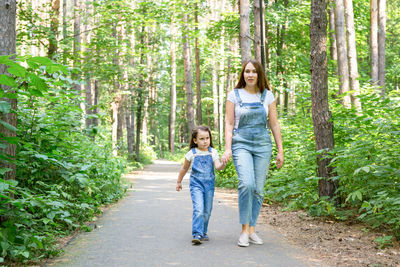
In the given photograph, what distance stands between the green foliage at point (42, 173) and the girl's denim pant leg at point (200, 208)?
1.42m

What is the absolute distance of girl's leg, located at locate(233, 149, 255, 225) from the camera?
4492 mm

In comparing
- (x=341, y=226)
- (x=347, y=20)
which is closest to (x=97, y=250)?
(x=341, y=226)

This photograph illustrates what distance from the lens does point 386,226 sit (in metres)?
4.88

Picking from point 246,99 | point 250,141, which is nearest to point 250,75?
point 246,99

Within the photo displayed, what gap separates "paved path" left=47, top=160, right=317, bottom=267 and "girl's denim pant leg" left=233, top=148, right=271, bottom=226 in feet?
1.38

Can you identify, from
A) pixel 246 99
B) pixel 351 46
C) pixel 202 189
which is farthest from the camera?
pixel 351 46

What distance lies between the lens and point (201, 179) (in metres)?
4.92

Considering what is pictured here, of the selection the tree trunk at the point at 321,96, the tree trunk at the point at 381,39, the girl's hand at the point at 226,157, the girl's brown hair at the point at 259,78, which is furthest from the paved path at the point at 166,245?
the tree trunk at the point at 381,39

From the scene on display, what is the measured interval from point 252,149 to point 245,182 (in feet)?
1.39

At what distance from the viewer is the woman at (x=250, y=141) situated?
14.9 feet

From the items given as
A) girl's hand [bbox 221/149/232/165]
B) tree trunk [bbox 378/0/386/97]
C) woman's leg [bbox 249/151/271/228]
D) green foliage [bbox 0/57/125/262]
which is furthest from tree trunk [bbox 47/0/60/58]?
tree trunk [bbox 378/0/386/97]

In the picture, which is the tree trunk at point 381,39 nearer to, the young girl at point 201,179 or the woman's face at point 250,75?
the woman's face at point 250,75

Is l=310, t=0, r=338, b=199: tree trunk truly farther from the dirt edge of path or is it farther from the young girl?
the young girl

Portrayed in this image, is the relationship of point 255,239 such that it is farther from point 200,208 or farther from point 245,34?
point 245,34
